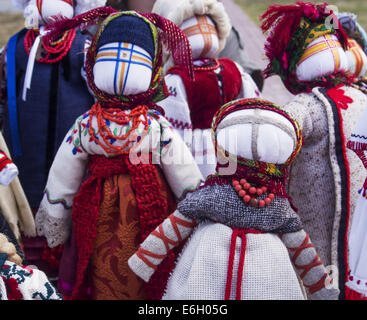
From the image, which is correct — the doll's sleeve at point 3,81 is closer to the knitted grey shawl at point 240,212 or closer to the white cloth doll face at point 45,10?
the white cloth doll face at point 45,10

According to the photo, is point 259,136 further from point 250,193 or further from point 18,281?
point 18,281

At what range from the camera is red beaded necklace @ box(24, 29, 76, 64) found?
73.3 inches

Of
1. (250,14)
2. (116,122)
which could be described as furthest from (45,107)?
(250,14)

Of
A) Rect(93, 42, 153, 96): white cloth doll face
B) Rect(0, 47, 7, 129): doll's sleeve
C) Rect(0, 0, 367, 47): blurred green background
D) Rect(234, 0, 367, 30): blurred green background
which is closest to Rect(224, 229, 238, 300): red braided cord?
Rect(93, 42, 153, 96): white cloth doll face

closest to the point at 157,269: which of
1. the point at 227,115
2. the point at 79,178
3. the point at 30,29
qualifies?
the point at 79,178

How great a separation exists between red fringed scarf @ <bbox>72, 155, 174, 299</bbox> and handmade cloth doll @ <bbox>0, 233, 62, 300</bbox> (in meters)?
0.49

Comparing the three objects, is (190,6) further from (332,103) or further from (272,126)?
(272,126)

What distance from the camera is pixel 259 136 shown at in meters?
1.13

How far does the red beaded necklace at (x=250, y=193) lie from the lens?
1.16 metres

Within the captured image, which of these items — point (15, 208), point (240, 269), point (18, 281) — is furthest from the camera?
point (15, 208)

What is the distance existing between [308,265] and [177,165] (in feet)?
1.78

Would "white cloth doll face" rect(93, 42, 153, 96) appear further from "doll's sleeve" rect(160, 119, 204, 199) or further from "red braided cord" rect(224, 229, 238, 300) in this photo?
"red braided cord" rect(224, 229, 238, 300)

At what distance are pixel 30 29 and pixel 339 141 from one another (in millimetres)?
1460

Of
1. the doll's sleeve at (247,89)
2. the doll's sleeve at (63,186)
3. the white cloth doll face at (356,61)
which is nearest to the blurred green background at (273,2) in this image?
the doll's sleeve at (247,89)
